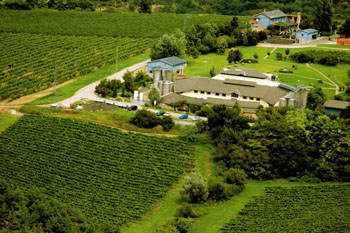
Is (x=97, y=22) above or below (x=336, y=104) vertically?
above

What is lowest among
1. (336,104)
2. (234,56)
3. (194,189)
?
(194,189)

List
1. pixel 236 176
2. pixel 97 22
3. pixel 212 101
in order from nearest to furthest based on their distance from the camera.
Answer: pixel 236 176, pixel 212 101, pixel 97 22

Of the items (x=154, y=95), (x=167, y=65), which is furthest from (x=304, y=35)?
(x=154, y=95)

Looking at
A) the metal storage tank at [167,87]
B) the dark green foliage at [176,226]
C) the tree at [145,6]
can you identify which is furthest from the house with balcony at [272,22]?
the dark green foliage at [176,226]

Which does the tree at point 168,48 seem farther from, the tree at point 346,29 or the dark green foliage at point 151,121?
the tree at point 346,29

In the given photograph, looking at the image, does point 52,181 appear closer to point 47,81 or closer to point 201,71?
point 47,81

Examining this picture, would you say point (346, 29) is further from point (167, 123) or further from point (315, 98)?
point (167, 123)

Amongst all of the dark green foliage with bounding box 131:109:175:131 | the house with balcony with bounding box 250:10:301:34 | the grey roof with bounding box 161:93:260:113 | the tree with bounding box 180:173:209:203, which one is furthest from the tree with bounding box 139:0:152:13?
the tree with bounding box 180:173:209:203
